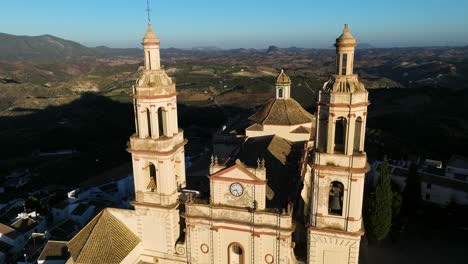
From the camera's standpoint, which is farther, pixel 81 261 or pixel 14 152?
pixel 14 152

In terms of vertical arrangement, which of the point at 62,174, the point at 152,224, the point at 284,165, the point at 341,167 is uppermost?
the point at 341,167

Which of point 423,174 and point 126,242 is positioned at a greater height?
point 126,242

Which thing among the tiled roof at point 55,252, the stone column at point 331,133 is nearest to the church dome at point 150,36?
the stone column at point 331,133

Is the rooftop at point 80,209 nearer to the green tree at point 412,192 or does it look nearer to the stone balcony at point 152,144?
the stone balcony at point 152,144

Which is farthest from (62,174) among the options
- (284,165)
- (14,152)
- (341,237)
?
(341,237)

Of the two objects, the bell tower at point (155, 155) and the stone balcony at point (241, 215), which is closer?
the stone balcony at point (241, 215)

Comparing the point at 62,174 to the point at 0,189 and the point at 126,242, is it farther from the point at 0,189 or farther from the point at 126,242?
the point at 126,242

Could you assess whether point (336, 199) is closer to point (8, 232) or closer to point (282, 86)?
point (282, 86)
